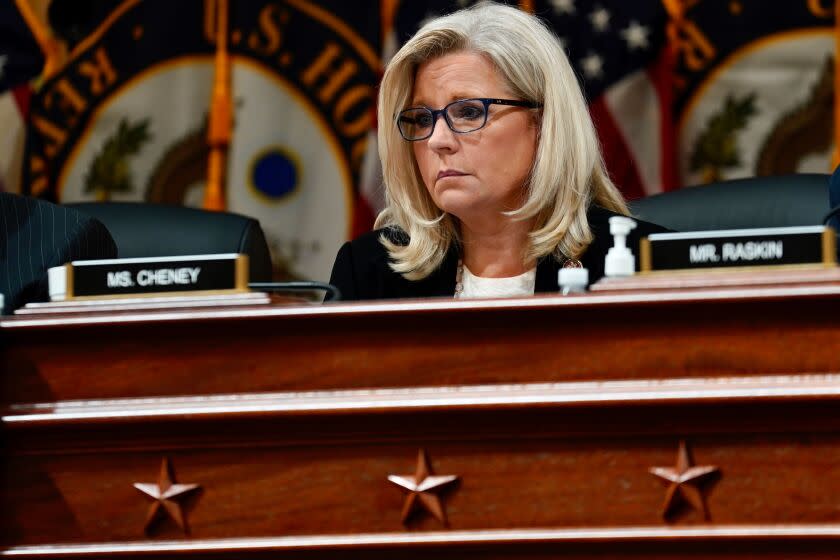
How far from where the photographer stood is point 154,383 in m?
1.43

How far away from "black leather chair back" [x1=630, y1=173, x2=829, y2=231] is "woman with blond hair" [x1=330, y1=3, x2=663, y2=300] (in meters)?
0.17

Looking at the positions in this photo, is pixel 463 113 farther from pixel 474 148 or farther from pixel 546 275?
pixel 546 275

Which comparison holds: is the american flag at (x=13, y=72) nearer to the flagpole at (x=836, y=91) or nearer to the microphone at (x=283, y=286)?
the flagpole at (x=836, y=91)

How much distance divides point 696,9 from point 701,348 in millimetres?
2250

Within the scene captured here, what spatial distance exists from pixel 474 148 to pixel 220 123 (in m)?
1.55

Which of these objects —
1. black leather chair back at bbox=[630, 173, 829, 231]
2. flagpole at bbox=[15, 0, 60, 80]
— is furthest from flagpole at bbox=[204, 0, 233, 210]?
black leather chair back at bbox=[630, 173, 829, 231]

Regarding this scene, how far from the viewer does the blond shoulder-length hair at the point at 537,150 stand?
2193 millimetres

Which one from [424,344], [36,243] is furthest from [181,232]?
[424,344]

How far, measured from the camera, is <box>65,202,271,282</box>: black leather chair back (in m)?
2.60

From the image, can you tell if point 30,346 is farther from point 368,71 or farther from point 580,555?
point 368,71

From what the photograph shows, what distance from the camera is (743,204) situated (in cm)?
241

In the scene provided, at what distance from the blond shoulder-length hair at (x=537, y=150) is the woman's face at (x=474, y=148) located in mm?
24

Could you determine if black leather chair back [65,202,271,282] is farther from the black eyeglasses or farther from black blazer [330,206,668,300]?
the black eyeglasses

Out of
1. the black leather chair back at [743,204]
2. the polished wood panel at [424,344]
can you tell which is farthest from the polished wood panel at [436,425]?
the black leather chair back at [743,204]
